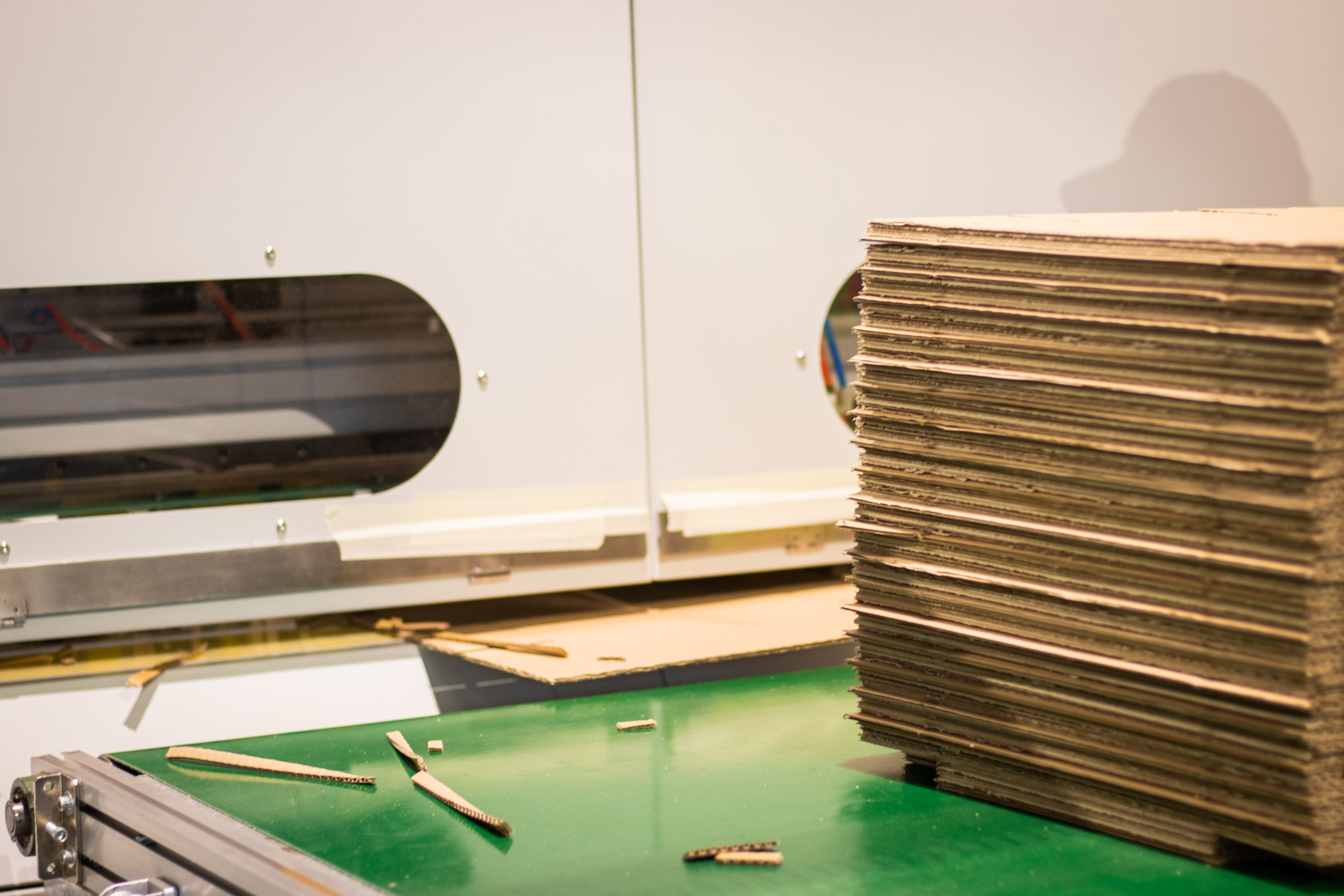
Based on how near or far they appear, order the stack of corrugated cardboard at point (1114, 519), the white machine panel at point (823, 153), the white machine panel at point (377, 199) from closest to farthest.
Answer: the stack of corrugated cardboard at point (1114, 519) → the white machine panel at point (377, 199) → the white machine panel at point (823, 153)

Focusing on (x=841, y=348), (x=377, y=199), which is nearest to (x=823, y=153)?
(x=841, y=348)

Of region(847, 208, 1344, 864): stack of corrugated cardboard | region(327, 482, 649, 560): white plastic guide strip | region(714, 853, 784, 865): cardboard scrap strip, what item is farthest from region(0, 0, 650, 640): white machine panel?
region(714, 853, 784, 865): cardboard scrap strip

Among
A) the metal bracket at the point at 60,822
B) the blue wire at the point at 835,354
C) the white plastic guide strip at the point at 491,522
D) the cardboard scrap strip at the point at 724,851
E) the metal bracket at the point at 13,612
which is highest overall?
the blue wire at the point at 835,354

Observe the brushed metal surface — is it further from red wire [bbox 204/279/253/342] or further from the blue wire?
the blue wire

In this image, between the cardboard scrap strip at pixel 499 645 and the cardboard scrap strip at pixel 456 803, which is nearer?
the cardboard scrap strip at pixel 456 803

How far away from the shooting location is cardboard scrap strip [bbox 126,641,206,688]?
1.46 metres

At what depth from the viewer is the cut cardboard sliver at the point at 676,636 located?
55.6 inches

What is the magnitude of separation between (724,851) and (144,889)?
0.49 meters

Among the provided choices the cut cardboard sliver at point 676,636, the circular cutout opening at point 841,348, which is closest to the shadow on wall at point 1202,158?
the circular cutout opening at point 841,348

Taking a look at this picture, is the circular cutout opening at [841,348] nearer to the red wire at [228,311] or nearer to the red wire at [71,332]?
the red wire at [228,311]

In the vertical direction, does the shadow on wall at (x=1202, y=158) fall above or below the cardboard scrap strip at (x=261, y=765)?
above

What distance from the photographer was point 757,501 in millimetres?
1714

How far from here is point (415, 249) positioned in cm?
154

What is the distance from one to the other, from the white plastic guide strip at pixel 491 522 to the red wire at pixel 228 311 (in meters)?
0.25
